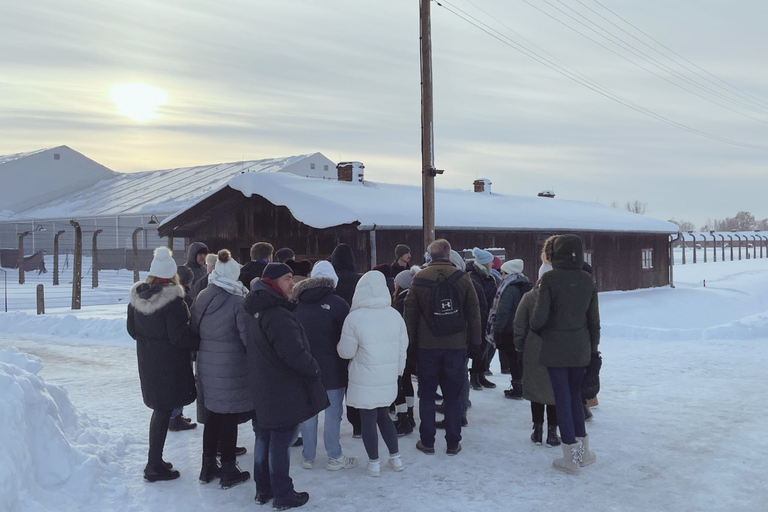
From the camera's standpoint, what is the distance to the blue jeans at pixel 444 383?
5.78m

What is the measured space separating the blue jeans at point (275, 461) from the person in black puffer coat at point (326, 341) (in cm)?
67

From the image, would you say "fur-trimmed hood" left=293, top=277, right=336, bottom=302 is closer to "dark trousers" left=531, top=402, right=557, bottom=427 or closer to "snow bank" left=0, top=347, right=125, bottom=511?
"snow bank" left=0, top=347, right=125, bottom=511

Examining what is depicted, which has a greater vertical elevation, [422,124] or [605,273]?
[422,124]

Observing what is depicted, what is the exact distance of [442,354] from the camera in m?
5.77

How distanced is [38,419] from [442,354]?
11.2 ft

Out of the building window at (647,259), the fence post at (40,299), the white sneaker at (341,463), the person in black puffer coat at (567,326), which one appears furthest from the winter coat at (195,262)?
the building window at (647,259)

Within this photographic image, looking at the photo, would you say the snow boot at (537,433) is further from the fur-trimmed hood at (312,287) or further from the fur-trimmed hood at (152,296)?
the fur-trimmed hood at (152,296)

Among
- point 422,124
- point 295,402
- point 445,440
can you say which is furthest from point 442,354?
point 422,124

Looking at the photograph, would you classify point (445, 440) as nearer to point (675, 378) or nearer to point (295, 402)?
point (295, 402)

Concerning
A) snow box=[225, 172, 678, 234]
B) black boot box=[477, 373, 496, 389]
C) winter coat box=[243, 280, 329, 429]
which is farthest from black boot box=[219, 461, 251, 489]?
snow box=[225, 172, 678, 234]

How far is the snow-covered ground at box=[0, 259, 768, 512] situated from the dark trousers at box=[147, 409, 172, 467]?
0.70 ft

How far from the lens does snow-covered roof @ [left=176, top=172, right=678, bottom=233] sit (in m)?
15.8

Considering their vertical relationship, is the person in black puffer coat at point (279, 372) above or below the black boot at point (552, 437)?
above

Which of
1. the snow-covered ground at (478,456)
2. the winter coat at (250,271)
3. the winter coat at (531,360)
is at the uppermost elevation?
the winter coat at (250,271)
